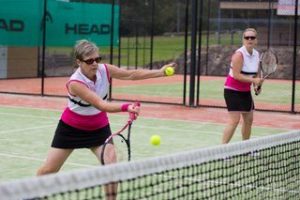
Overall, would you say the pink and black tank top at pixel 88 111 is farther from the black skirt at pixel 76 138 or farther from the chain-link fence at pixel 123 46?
the chain-link fence at pixel 123 46

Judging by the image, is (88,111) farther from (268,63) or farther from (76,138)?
(268,63)

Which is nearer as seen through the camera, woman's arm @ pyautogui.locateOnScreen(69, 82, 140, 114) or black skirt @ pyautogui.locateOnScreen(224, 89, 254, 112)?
woman's arm @ pyautogui.locateOnScreen(69, 82, 140, 114)

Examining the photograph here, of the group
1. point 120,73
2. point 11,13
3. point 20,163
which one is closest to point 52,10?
point 11,13

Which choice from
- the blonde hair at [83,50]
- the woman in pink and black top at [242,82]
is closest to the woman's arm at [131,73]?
the blonde hair at [83,50]

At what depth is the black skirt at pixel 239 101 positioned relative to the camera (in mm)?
8211

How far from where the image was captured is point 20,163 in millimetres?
7902

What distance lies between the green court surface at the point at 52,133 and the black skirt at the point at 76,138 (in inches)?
75.5

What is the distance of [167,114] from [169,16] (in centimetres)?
3067

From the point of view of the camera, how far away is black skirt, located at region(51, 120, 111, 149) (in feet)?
17.4

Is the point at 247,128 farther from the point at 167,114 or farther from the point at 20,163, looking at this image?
the point at 167,114

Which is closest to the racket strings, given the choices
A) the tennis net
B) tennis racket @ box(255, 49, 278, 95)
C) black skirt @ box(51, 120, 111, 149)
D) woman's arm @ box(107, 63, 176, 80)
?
tennis racket @ box(255, 49, 278, 95)

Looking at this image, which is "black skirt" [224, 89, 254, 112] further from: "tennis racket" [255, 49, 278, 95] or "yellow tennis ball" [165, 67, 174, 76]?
"yellow tennis ball" [165, 67, 174, 76]

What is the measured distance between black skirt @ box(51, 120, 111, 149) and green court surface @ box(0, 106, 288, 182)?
1919 millimetres

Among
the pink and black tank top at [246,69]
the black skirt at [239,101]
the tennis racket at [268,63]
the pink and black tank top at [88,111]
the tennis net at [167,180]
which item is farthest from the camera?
the tennis racket at [268,63]
